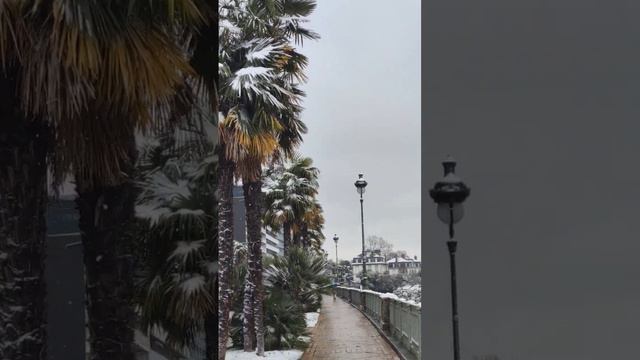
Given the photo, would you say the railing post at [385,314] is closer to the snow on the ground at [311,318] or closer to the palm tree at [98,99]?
the snow on the ground at [311,318]

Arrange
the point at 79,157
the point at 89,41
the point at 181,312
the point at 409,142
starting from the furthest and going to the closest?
the point at 409,142 < the point at 181,312 < the point at 79,157 < the point at 89,41

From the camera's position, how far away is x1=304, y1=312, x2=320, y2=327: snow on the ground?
3.27 metres

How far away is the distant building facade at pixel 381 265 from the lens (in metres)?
3.08

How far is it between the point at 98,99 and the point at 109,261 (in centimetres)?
74

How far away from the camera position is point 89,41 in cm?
232

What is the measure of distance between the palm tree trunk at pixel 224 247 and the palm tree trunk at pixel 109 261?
561 millimetres

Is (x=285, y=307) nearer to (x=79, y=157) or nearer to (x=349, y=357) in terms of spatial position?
(x=349, y=357)

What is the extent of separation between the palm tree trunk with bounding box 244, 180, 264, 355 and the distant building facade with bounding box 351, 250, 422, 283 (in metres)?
0.54

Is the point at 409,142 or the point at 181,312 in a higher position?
the point at 409,142
